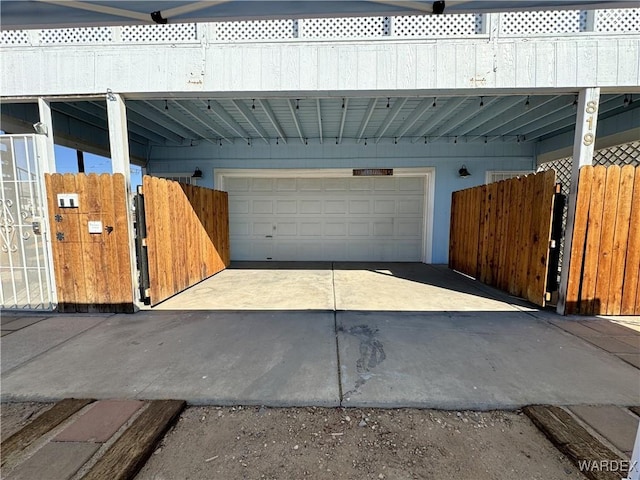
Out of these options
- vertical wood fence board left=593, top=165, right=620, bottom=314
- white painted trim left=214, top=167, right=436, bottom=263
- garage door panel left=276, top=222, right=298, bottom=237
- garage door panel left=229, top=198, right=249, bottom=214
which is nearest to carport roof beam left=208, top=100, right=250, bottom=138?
white painted trim left=214, top=167, right=436, bottom=263

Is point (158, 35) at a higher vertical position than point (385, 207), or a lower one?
higher

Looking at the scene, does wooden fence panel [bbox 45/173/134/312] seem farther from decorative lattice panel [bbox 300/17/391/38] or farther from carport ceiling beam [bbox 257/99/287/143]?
decorative lattice panel [bbox 300/17/391/38]

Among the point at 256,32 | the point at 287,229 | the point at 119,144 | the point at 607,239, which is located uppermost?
the point at 256,32

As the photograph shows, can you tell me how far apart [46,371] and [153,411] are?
1.31 metres

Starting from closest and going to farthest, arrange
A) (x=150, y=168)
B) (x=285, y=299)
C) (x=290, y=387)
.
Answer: (x=290, y=387) < (x=285, y=299) < (x=150, y=168)

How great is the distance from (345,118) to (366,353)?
4448 millimetres

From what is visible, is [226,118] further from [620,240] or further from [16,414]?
[620,240]

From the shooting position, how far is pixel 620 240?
3555 mm

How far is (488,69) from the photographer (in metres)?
3.47

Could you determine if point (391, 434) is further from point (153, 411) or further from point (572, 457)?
point (153, 411)

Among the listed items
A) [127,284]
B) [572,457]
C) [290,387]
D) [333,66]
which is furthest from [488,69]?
[127,284]

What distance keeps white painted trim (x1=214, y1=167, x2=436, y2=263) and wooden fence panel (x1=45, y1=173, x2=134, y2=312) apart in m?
3.75

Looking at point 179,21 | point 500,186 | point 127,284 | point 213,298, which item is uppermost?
point 179,21

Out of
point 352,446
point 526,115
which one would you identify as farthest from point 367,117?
point 352,446
